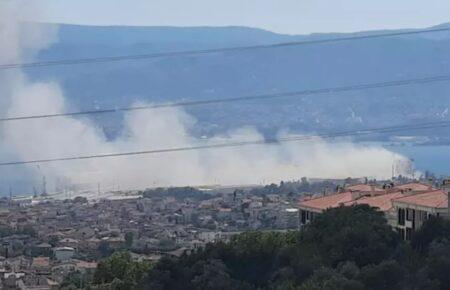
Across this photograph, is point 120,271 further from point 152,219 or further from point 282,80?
point 282,80

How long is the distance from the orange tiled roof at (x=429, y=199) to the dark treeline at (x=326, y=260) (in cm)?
140

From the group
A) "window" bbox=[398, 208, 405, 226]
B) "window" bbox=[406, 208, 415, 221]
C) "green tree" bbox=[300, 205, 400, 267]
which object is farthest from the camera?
"window" bbox=[398, 208, 405, 226]

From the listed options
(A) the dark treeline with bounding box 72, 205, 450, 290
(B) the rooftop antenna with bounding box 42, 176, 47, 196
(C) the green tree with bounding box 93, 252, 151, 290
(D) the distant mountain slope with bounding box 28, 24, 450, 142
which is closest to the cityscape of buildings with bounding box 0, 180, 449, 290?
(C) the green tree with bounding box 93, 252, 151, 290

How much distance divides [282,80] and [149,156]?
27912mm

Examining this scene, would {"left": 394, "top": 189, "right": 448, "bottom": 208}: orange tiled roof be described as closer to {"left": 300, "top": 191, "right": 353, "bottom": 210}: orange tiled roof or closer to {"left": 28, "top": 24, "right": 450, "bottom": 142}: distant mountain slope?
{"left": 300, "top": 191, "right": 353, "bottom": 210}: orange tiled roof

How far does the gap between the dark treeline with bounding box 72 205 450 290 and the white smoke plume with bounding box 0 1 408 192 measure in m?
52.7

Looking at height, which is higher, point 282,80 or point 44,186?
point 282,80

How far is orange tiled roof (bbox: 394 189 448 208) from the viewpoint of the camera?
65.7 feet

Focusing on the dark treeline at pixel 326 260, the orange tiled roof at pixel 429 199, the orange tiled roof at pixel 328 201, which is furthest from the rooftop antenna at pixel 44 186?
the dark treeline at pixel 326 260

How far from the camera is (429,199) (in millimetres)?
20578

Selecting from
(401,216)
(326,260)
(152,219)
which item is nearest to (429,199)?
(401,216)

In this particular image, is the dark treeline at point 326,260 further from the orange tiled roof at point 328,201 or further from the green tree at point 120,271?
the orange tiled roof at point 328,201

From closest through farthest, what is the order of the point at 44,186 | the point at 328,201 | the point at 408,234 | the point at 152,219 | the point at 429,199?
the point at 408,234, the point at 429,199, the point at 328,201, the point at 152,219, the point at 44,186

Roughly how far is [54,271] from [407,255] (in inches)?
758
